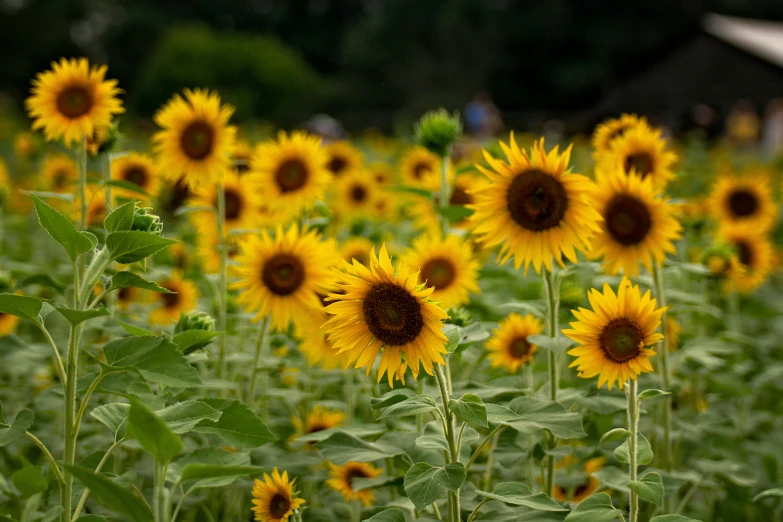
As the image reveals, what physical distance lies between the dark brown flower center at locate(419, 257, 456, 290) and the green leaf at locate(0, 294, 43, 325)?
1.08m

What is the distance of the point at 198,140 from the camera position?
2506 millimetres

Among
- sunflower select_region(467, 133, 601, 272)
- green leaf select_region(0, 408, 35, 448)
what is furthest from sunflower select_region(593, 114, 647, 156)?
green leaf select_region(0, 408, 35, 448)

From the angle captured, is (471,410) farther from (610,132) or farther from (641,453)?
(610,132)

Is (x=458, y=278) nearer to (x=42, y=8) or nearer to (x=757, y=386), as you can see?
(x=757, y=386)

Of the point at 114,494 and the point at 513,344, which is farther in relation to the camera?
the point at 513,344

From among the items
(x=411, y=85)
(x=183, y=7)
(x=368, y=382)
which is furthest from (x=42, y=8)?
(x=368, y=382)

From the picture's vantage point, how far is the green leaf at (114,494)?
1191 mm

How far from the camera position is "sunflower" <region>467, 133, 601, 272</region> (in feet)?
5.71

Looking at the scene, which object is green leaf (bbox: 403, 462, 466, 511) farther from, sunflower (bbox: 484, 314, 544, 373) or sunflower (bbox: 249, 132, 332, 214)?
sunflower (bbox: 249, 132, 332, 214)

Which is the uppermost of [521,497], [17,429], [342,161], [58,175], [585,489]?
[342,161]

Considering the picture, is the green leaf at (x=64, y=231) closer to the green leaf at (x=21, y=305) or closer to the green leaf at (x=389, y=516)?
the green leaf at (x=21, y=305)

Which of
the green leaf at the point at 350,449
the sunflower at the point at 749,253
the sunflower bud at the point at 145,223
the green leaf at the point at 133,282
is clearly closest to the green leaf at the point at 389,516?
the green leaf at the point at 350,449

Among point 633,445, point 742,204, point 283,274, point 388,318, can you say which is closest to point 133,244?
point 388,318

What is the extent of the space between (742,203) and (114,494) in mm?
3026
